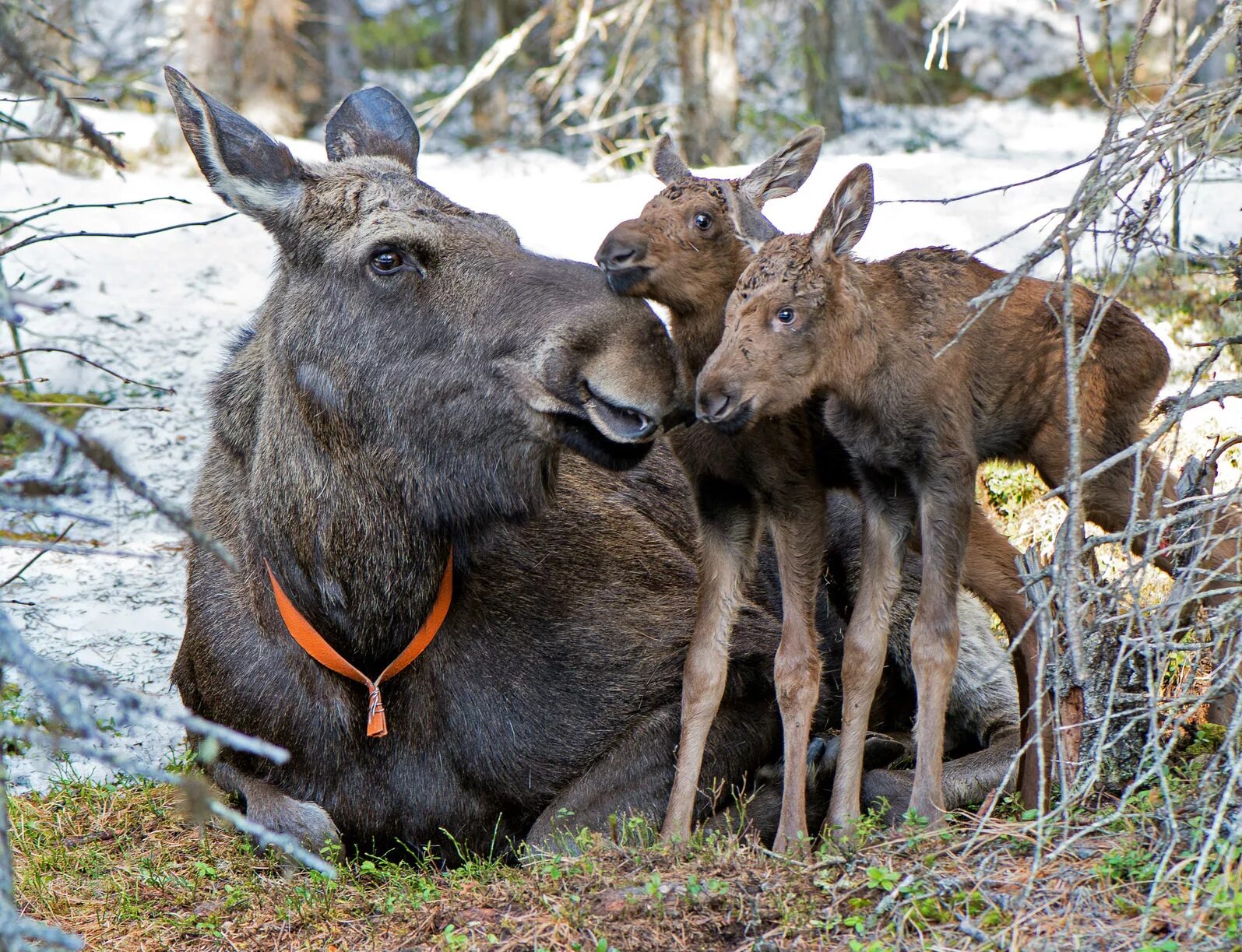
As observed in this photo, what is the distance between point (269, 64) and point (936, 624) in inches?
529

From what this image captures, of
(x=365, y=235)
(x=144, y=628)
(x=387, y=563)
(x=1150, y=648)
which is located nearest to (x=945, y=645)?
(x=1150, y=648)

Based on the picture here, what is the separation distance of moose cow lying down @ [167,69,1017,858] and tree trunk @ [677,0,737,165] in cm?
689

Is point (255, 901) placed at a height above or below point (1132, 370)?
below

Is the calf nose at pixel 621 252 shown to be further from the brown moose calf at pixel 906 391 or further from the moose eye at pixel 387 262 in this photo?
the moose eye at pixel 387 262

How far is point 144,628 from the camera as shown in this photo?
24.2 ft

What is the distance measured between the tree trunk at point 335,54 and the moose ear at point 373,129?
46.1 ft

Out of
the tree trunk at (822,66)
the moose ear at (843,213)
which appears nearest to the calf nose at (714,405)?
the moose ear at (843,213)

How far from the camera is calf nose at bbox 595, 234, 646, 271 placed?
4.54 meters

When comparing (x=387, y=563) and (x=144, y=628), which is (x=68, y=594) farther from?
(x=387, y=563)

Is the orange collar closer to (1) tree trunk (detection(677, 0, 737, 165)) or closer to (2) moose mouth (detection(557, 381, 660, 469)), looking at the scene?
(2) moose mouth (detection(557, 381, 660, 469))

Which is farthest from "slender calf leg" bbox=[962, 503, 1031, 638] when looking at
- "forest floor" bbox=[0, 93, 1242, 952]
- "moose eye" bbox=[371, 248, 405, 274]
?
"moose eye" bbox=[371, 248, 405, 274]

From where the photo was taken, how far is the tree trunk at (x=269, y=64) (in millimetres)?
15383

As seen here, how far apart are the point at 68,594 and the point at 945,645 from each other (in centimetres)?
516

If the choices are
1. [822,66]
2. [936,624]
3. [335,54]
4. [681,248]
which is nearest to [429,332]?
[681,248]
